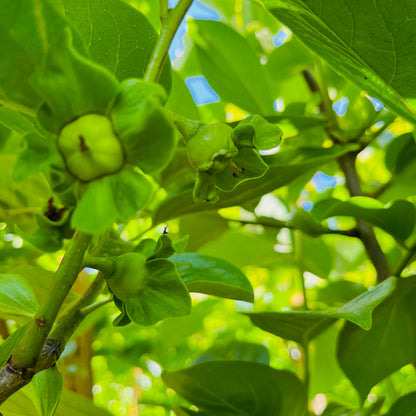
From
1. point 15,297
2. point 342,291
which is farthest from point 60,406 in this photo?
point 342,291

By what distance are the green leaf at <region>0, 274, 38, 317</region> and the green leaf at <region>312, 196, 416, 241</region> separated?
270 mm

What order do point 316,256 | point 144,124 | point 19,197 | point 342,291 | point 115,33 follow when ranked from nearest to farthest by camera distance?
point 144,124 < point 115,33 < point 19,197 < point 342,291 < point 316,256

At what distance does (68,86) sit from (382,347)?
1.30 feet

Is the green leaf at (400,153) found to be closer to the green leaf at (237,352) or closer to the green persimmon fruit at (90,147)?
the green leaf at (237,352)

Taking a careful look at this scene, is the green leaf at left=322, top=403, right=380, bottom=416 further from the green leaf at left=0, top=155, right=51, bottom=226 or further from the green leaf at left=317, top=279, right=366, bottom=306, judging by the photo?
the green leaf at left=0, top=155, right=51, bottom=226

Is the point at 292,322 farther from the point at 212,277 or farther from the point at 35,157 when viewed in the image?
the point at 35,157

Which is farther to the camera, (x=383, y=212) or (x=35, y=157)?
(x=383, y=212)

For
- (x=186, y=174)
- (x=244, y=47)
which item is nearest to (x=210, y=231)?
(x=186, y=174)

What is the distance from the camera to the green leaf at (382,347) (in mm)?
544

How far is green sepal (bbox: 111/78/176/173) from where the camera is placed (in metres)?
0.27

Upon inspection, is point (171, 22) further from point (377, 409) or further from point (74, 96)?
point (377, 409)

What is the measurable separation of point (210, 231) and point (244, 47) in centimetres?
23

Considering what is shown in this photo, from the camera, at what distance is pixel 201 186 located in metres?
0.34

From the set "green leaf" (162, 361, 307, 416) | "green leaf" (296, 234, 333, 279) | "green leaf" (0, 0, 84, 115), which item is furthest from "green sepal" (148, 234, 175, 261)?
"green leaf" (296, 234, 333, 279)
